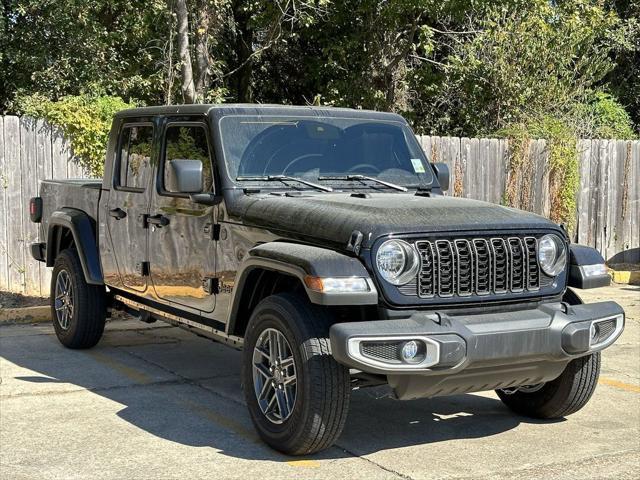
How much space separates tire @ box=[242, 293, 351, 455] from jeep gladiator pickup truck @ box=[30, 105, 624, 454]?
0.01 metres

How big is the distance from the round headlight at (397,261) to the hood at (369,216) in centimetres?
8

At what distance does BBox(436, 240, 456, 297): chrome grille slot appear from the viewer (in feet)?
17.4

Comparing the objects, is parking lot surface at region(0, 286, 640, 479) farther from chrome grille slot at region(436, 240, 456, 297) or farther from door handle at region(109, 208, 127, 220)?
door handle at region(109, 208, 127, 220)

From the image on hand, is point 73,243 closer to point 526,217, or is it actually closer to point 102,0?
point 526,217

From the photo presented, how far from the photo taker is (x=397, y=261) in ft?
17.1

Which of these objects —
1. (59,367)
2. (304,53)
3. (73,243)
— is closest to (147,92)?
(304,53)

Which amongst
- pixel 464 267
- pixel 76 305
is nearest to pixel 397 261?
pixel 464 267

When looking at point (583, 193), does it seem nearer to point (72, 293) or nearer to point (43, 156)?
point (43, 156)

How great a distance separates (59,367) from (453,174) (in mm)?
7629

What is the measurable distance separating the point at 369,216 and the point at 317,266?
1.64 ft

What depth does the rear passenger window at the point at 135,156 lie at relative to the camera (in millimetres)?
7449

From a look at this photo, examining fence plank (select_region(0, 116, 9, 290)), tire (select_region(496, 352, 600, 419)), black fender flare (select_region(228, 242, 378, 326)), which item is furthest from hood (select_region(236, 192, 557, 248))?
fence plank (select_region(0, 116, 9, 290))

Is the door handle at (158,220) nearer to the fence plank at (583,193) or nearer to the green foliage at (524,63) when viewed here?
the fence plank at (583,193)

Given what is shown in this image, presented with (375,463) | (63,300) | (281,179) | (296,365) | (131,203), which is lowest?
(375,463)
